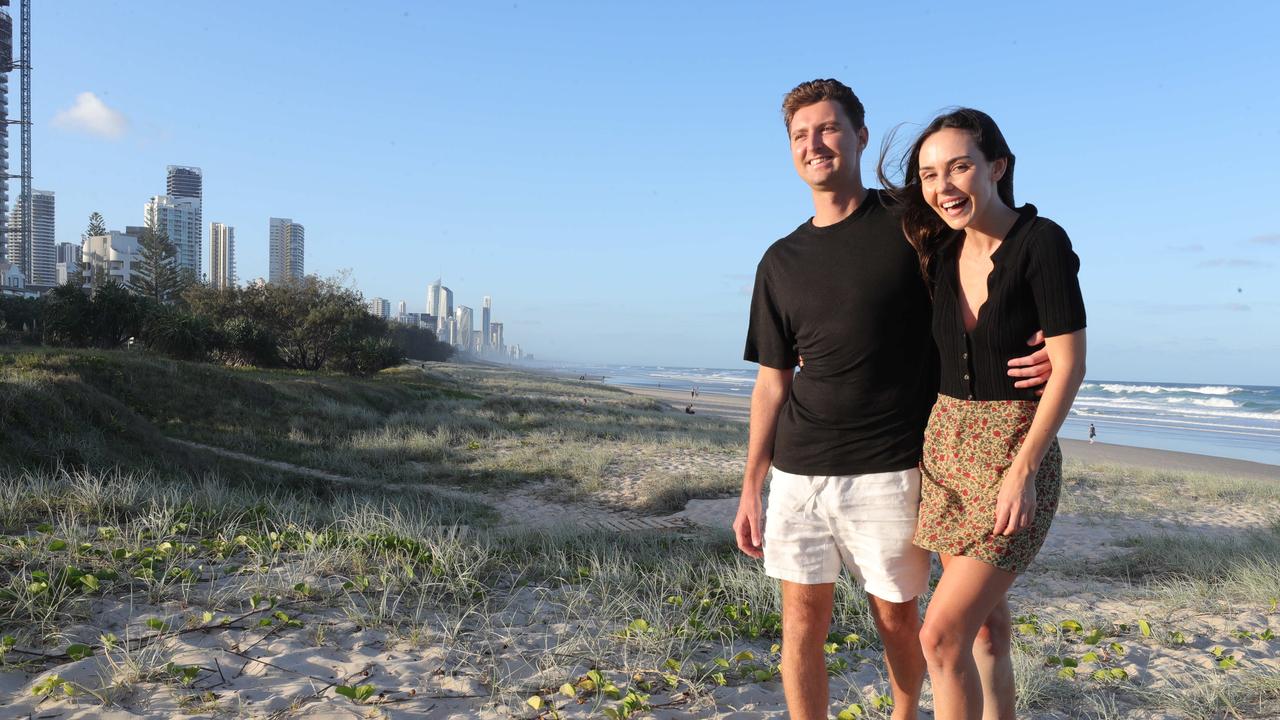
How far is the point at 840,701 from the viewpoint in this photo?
284cm

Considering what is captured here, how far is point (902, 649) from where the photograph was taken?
6.85 ft

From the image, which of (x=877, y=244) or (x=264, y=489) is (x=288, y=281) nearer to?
(x=264, y=489)

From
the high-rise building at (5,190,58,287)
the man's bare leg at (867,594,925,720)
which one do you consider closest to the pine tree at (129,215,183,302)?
the man's bare leg at (867,594,925,720)

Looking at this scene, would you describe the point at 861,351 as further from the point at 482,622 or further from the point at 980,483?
the point at 482,622

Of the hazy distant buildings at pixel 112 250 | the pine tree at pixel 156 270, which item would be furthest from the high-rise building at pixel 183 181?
the pine tree at pixel 156 270

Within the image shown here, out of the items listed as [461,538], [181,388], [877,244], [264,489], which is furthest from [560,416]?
[877,244]

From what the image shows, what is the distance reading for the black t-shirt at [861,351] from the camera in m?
2.01

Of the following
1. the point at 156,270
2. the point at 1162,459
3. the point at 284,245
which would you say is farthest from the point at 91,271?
the point at 1162,459

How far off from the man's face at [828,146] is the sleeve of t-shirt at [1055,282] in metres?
0.55

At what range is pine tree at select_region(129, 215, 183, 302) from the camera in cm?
4641

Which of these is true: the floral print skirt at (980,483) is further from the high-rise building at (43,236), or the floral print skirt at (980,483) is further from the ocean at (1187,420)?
the high-rise building at (43,236)

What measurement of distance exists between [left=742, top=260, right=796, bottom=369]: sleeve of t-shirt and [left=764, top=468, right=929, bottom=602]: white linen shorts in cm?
34

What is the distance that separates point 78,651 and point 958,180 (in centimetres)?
320

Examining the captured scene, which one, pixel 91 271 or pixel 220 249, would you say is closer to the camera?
pixel 91 271
